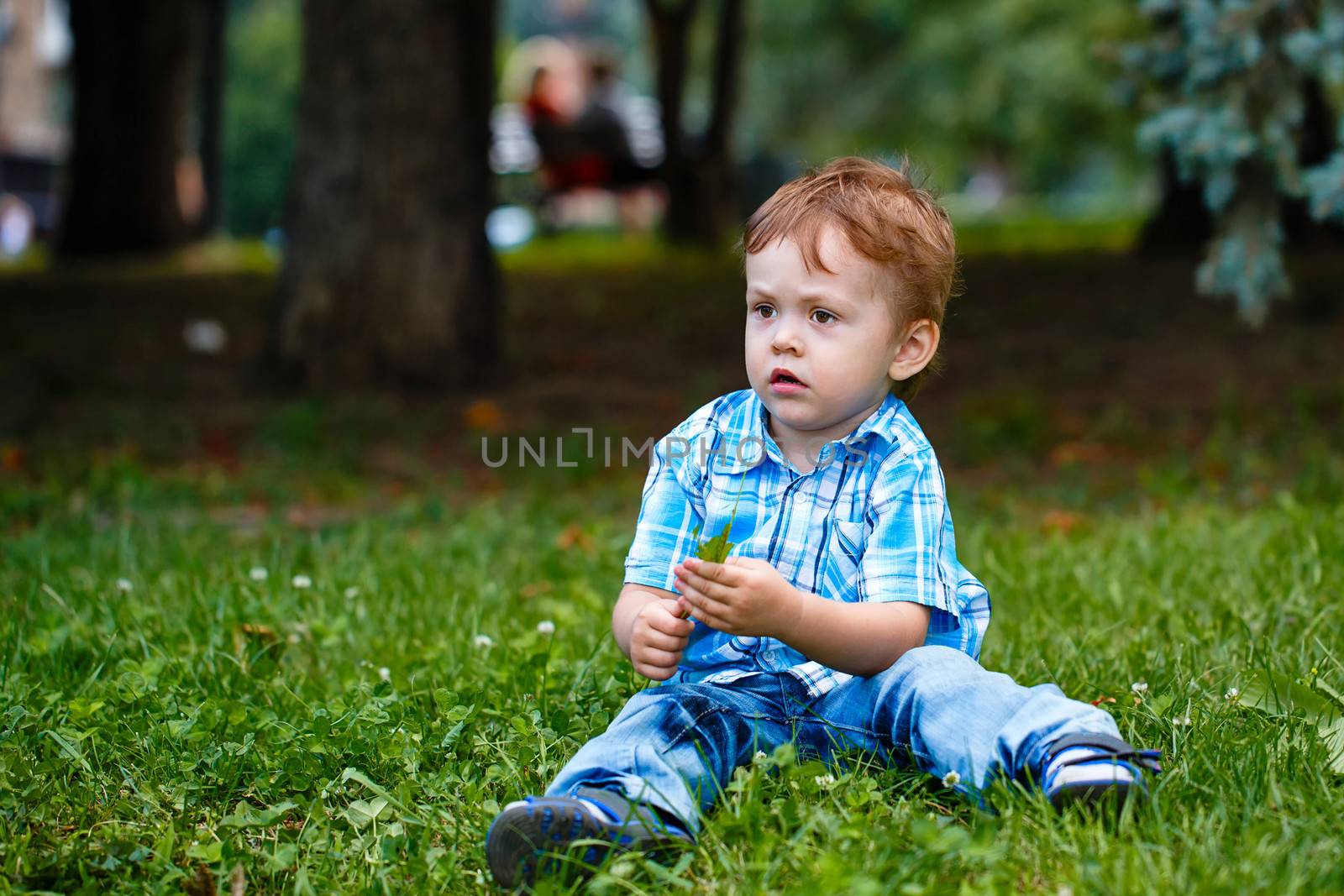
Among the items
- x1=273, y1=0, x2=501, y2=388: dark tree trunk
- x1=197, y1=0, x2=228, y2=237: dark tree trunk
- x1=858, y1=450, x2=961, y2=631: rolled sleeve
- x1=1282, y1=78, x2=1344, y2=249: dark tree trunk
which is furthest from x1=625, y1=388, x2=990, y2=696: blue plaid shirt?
x1=197, y1=0, x2=228, y2=237: dark tree trunk

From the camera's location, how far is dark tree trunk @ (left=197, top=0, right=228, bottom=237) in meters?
18.8

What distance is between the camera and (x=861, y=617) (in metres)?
2.29

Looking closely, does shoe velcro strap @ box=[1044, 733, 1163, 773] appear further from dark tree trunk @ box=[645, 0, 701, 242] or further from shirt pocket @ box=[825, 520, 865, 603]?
dark tree trunk @ box=[645, 0, 701, 242]

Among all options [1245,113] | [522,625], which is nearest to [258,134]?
[1245,113]

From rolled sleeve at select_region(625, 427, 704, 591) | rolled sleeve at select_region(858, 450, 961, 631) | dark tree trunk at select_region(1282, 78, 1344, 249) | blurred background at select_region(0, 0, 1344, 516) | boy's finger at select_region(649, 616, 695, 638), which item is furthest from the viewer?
dark tree trunk at select_region(1282, 78, 1344, 249)

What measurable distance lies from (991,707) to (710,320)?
710cm

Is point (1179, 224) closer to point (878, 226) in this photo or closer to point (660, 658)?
point (878, 226)

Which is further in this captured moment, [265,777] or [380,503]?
[380,503]

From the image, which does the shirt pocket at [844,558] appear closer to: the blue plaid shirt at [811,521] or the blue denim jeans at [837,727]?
the blue plaid shirt at [811,521]

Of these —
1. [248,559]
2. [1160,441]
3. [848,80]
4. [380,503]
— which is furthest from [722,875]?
[848,80]

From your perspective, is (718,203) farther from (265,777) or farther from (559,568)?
(265,777)

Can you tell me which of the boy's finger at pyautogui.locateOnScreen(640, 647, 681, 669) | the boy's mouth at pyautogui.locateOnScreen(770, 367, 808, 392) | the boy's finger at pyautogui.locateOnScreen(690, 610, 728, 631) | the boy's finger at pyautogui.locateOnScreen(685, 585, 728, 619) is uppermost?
the boy's mouth at pyautogui.locateOnScreen(770, 367, 808, 392)

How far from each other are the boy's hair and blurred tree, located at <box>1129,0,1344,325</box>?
7.06 ft

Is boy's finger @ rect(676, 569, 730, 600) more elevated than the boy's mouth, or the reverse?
the boy's mouth
